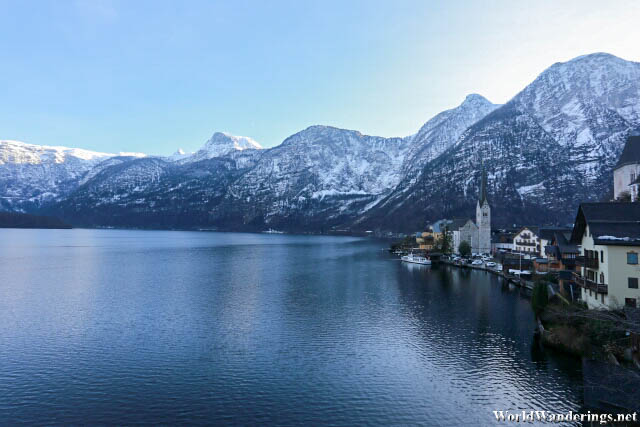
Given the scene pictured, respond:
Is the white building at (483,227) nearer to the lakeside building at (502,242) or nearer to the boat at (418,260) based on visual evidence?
the lakeside building at (502,242)

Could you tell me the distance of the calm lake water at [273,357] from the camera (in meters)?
30.6

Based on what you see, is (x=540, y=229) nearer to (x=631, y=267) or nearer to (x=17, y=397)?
(x=631, y=267)

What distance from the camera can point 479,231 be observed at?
15212 cm

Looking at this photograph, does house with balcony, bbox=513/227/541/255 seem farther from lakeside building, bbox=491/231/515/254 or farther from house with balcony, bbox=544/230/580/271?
house with balcony, bbox=544/230/580/271

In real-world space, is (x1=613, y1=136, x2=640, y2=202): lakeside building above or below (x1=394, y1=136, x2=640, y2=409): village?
above

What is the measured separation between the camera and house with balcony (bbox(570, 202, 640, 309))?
41.0 metres

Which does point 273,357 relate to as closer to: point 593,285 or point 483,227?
point 593,285

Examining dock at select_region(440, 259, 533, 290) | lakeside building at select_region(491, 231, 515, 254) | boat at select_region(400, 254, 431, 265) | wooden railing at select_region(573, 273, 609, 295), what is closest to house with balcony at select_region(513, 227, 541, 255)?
lakeside building at select_region(491, 231, 515, 254)

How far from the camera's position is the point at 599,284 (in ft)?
142

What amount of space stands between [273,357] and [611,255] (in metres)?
37.7

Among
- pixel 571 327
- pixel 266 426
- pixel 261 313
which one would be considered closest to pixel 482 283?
pixel 571 327

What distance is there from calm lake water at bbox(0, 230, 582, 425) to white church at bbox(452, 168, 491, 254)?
227ft

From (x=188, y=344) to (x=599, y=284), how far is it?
4698 cm

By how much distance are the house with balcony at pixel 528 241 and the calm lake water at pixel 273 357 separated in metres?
38.7
